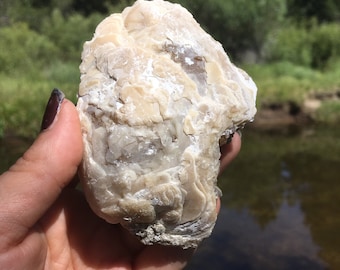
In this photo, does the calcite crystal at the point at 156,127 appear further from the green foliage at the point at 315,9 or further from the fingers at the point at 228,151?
the green foliage at the point at 315,9

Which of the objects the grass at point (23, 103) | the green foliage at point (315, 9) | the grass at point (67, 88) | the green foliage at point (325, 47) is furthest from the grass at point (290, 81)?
the green foliage at point (315, 9)

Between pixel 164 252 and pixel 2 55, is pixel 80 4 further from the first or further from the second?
pixel 164 252

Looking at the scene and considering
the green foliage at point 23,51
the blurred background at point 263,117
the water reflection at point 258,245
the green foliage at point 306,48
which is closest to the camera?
the water reflection at point 258,245

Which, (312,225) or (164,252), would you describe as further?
(312,225)

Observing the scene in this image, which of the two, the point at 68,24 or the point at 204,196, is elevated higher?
the point at 204,196

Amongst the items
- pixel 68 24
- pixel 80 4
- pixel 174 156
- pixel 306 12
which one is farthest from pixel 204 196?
pixel 306 12

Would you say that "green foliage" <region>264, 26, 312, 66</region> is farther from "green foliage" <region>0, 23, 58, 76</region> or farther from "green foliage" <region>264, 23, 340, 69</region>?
"green foliage" <region>0, 23, 58, 76</region>
